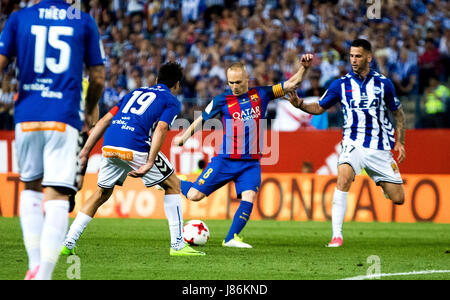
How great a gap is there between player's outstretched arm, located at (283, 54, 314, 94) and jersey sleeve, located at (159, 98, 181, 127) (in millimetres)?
1592

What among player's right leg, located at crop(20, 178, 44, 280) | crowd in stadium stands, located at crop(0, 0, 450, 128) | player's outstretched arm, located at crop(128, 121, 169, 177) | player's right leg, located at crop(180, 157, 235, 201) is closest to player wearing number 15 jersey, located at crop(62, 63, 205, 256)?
player's outstretched arm, located at crop(128, 121, 169, 177)

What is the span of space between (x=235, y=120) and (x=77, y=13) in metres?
4.02

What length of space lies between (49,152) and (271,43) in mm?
13698

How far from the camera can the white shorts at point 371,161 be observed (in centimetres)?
961

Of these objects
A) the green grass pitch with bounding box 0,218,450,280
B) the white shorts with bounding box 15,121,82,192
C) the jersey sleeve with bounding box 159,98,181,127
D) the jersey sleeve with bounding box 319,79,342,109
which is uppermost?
the jersey sleeve with bounding box 319,79,342,109

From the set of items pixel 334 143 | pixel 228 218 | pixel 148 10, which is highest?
pixel 148 10

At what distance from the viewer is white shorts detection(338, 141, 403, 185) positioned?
9609 mm

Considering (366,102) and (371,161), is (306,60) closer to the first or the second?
(366,102)

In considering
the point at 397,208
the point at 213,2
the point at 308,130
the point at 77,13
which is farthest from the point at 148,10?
the point at 77,13

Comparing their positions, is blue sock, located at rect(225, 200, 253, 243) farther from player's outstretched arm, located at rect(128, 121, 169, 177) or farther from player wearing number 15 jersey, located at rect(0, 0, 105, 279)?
player wearing number 15 jersey, located at rect(0, 0, 105, 279)

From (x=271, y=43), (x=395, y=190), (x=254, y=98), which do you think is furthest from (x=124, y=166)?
(x=271, y=43)

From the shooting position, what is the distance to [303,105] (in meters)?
9.45
